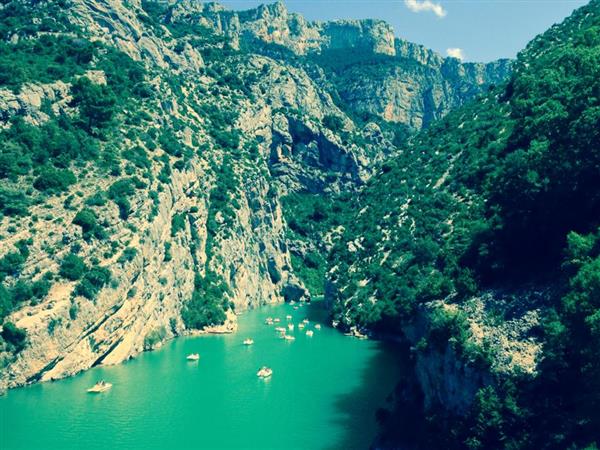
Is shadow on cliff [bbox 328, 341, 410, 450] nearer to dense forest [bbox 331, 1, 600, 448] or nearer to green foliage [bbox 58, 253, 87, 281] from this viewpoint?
dense forest [bbox 331, 1, 600, 448]

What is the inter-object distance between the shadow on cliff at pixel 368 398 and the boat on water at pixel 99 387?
22.0m

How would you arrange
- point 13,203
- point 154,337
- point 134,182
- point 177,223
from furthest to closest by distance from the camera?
point 177,223, point 134,182, point 154,337, point 13,203

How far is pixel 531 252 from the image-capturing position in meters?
37.5

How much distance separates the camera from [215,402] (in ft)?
168

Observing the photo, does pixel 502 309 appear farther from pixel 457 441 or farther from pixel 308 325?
pixel 308 325

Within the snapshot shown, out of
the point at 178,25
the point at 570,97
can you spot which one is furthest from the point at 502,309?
the point at 178,25

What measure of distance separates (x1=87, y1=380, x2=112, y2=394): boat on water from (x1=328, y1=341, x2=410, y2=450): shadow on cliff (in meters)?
22.0

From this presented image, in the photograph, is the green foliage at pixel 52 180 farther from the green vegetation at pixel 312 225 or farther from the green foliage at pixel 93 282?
the green vegetation at pixel 312 225

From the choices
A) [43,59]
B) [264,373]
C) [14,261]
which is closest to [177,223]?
[14,261]

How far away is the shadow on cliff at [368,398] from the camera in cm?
4147

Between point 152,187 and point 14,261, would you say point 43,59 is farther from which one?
point 14,261

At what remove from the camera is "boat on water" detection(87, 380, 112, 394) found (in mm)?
52647

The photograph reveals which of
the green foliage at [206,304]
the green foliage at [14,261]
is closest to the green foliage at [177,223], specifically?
the green foliage at [206,304]

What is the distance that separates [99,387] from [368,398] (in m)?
25.3
